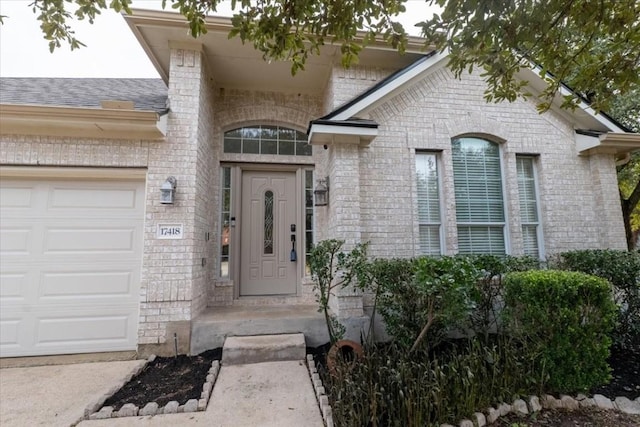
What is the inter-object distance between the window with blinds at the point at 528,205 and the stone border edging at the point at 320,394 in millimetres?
3767

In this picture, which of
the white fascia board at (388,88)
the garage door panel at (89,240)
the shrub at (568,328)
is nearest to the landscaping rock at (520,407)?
the shrub at (568,328)

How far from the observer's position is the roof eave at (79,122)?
3801 mm

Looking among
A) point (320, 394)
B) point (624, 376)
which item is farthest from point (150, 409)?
point (624, 376)

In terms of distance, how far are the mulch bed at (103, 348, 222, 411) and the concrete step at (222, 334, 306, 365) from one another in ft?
0.93

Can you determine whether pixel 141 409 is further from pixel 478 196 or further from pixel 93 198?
pixel 478 196

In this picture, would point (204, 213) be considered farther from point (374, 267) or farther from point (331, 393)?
point (331, 393)

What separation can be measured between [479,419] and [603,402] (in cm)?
132

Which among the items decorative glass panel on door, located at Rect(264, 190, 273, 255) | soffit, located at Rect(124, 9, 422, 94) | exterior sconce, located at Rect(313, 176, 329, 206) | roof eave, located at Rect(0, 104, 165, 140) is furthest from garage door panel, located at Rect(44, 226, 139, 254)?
soffit, located at Rect(124, 9, 422, 94)

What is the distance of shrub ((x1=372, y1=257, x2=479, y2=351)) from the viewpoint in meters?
2.81

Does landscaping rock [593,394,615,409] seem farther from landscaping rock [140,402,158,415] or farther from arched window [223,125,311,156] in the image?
arched window [223,125,311,156]

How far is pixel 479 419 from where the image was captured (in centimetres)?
250

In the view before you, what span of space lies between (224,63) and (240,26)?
8.68ft

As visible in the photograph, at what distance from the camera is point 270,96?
552 cm

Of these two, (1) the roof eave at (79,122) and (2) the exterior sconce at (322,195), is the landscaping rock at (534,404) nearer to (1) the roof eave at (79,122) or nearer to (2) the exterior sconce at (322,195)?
(2) the exterior sconce at (322,195)
